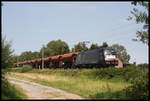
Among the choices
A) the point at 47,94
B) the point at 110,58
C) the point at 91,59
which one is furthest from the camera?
the point at 91,59

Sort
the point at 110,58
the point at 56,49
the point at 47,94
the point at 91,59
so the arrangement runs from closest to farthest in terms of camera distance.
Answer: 1. the point at 47,94
2. the point at 110,58
3. the point at 91,59
4. the point at 56,49

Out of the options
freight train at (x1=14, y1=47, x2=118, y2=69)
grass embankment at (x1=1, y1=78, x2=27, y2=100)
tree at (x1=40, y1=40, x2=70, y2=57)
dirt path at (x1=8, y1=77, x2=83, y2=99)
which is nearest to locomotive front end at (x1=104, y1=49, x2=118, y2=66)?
freight train at (x1=14, y1=47, x2=118, y2=69)

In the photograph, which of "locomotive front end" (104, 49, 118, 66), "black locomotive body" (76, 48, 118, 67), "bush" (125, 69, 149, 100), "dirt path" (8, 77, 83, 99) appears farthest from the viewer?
"black locomotive body" (76, 48, 118, 67)

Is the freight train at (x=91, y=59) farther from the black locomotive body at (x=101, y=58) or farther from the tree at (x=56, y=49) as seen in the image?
the tree at (x=56, y=49)

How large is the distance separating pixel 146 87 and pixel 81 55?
2555cm

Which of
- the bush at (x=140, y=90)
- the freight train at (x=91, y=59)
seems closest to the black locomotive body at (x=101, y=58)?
the freight train at (x=91, y=59)

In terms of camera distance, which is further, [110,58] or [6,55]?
[110,58]

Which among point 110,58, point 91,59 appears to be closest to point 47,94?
point 110,58

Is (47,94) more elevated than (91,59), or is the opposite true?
(91,59)

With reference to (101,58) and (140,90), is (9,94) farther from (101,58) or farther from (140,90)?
(101,58)

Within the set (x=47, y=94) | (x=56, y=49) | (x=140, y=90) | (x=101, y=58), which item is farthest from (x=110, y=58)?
(x=56, y=49)

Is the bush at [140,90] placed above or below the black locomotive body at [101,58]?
below

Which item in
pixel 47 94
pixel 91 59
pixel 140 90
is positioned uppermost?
pixel 91 59

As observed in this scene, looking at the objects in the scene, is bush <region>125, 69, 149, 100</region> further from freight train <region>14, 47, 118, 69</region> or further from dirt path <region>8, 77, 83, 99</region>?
freight train <region>14, 47, 118, 69</region>
